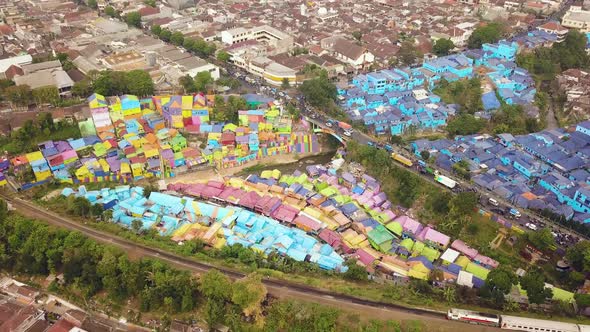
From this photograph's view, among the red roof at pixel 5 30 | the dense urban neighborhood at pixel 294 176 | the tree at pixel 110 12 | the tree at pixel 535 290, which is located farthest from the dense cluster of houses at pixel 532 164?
the red roof at pixel 5 30

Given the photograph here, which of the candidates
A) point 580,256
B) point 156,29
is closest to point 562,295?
point 580,256

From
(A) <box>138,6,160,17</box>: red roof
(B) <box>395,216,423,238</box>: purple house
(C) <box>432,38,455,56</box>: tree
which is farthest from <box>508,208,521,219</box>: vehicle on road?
(A) <box>138,6,160,17</box>: red roof

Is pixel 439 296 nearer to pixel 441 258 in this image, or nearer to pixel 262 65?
pixel 441 258

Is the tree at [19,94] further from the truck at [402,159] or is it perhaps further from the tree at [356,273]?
the tree at [356,273]

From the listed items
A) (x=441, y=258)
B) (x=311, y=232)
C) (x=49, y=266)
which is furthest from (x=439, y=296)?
(x=49, y=266)

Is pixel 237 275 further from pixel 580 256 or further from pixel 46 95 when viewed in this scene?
pixel 46 95
